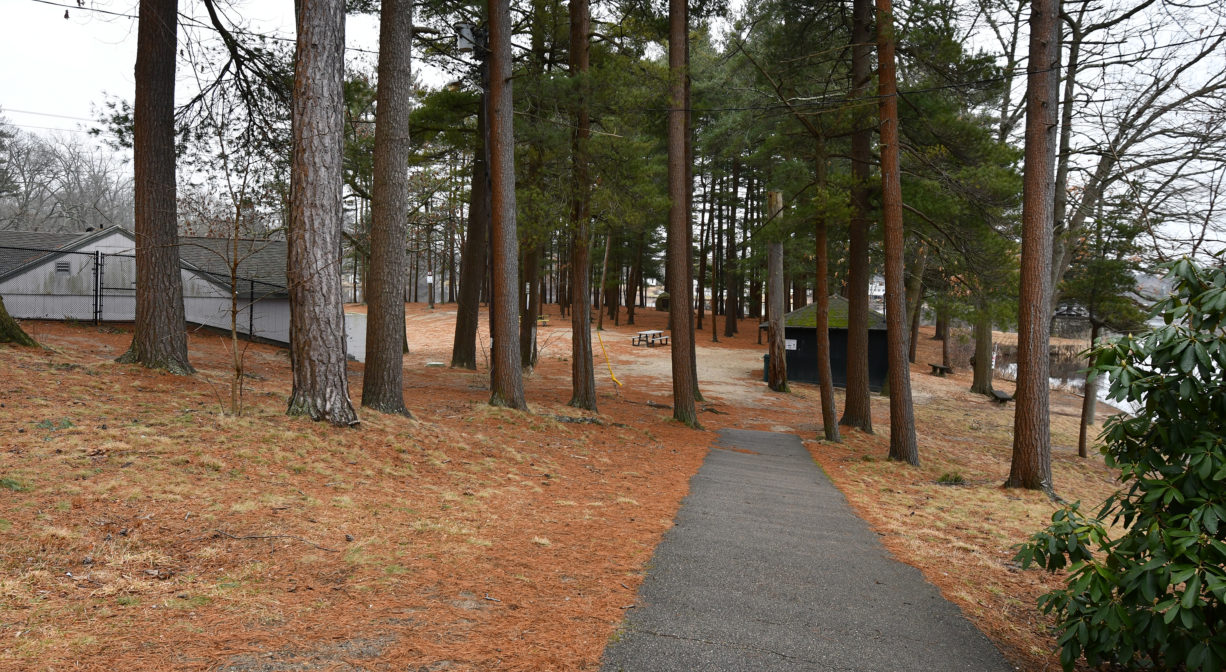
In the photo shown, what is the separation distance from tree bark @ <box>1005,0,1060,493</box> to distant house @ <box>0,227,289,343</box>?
1729 cm

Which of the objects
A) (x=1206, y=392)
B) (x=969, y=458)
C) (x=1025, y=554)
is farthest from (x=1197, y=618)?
(x=969, y=458)

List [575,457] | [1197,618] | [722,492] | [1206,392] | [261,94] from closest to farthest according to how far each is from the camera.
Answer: [1197,618], [1206,392], [722,492], [575,457], [261,94]

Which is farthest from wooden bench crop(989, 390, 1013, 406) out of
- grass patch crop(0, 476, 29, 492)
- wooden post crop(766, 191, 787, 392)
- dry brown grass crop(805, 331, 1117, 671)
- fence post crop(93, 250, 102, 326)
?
fence post crop(93, 250, 102, 326)

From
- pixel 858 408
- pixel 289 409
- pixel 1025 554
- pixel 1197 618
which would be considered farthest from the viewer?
pixel 858 408

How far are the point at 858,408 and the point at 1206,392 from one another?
12055mm

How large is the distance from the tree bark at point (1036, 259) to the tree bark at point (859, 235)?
290 centimetres

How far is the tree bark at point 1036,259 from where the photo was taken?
907 cm

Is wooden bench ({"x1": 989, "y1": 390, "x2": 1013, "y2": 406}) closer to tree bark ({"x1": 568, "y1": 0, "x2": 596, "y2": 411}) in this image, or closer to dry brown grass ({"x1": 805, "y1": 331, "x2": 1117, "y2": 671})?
dry brown grass ({"x1": 805, "y1": 331, "x2": 1117, "y2": 671})

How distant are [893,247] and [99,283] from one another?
21.9 metres

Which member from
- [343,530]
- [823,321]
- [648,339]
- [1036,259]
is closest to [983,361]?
[823,321]

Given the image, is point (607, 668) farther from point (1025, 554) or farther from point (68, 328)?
point (68, 328)

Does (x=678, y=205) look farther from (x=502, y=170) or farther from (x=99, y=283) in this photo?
(x=99, y=283)

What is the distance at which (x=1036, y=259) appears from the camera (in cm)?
909

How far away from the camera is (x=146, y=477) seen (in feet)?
16.0
